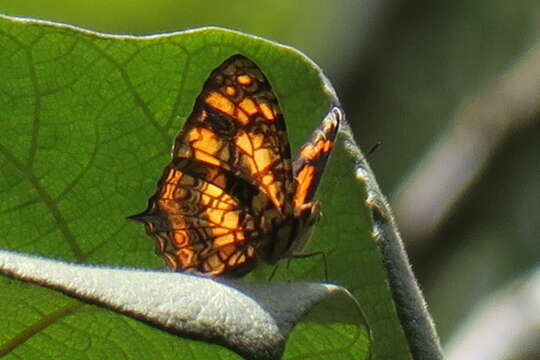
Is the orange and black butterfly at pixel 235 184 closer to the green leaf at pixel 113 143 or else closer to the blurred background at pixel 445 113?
the green leaf at pixel 113 143

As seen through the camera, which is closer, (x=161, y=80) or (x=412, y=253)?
(x=161, y=80)

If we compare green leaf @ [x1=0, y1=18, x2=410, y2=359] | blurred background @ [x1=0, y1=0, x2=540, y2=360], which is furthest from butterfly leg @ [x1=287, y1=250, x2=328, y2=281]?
blurred background @ [x1=0, y1=0, x2=540, y2=360]

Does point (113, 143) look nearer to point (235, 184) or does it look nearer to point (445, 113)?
point (235, 184)

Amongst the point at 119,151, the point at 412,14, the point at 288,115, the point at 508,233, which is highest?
the point at 288,115

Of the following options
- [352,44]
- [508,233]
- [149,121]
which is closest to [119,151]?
[149,121]

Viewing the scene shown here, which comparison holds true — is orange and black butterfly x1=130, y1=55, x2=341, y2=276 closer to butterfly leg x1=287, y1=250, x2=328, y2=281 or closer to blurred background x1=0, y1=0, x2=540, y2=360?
butterfly leg x1=287, y1=250, x2=328, y2=281

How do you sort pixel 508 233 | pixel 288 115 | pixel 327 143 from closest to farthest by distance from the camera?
pixel 327 143
pixel 288 115
pixel 508 233

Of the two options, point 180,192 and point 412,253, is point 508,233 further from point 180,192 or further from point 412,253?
point 180,192

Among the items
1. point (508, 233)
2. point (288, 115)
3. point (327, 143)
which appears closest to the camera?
point (327, 143)
